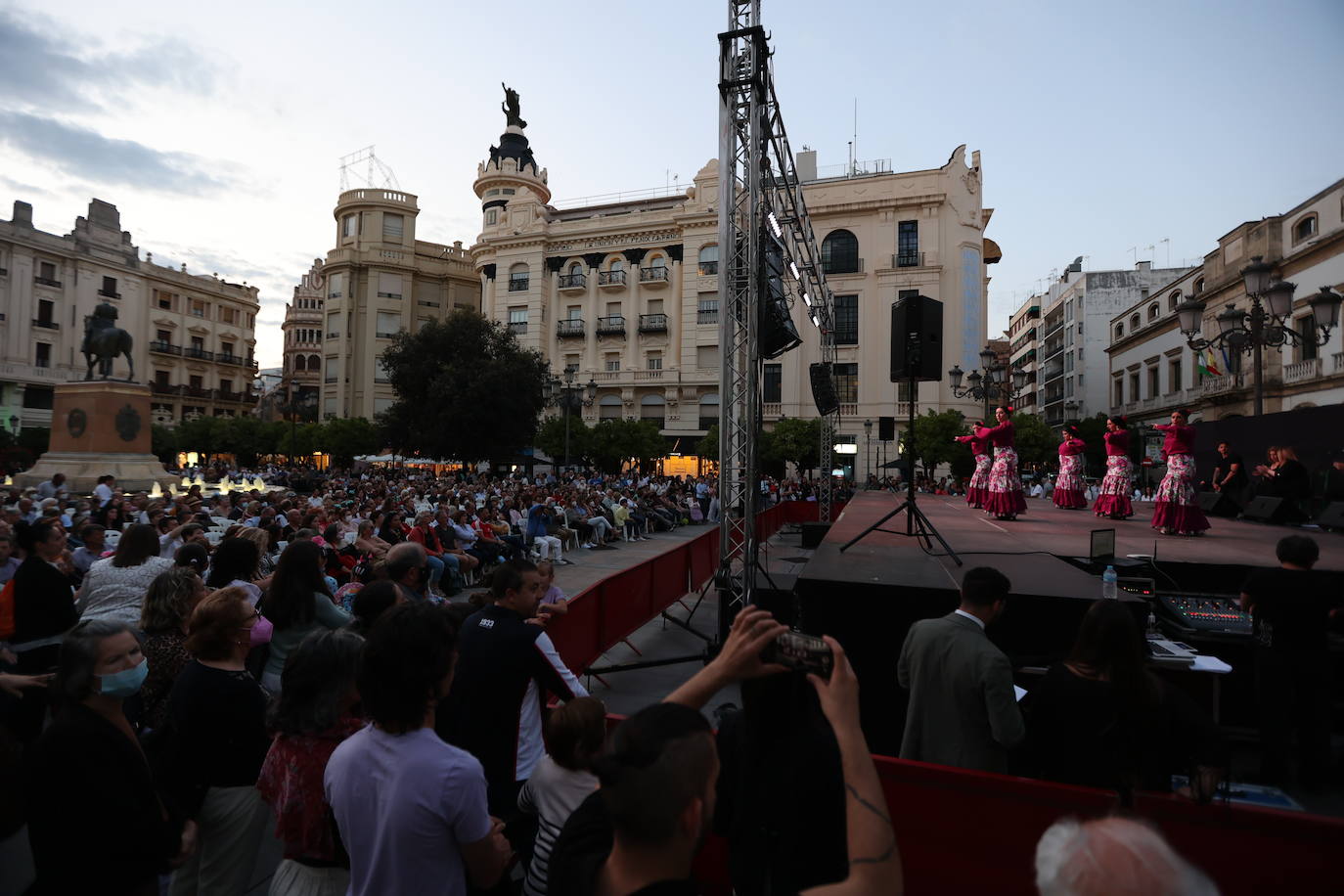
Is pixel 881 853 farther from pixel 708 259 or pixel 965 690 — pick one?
pixel 708 259

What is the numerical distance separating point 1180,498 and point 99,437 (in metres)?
25.7

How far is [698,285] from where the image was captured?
41.7 meters

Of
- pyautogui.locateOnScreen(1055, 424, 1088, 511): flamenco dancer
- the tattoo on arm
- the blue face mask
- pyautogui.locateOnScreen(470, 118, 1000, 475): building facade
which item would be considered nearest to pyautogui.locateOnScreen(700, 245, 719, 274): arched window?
pyautogui.locateOnScreen(470, 118, 1000, 475): building facade

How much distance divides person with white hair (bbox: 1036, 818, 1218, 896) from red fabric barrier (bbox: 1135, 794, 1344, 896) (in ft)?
6.44

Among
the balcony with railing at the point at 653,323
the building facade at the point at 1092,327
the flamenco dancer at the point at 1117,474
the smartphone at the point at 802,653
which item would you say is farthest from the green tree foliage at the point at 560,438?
the smartphone at the point at 802,653

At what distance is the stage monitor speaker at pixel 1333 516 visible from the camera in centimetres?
1040

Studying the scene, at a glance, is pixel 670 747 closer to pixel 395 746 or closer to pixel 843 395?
pixel 395 746

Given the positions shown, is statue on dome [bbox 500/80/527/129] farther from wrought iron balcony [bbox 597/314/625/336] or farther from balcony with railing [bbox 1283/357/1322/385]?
balcony with railing [bbox 1283/357/1322/385]

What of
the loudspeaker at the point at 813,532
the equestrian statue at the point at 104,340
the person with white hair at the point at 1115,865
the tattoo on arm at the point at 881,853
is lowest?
the loudspeaker at the point at 813,532


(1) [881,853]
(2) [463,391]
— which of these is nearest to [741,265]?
(1) [881,853]

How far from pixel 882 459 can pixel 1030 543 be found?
31150 mm

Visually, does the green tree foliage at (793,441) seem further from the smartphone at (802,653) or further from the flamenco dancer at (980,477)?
the smartphone at (802,653)

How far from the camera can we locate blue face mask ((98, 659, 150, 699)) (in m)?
2.32

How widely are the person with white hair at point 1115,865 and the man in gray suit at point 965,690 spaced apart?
2.05 meters
